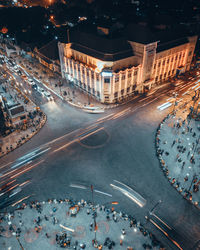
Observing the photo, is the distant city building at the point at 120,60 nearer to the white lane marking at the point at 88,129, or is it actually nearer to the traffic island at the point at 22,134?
the white lane marking at the point at 88,129

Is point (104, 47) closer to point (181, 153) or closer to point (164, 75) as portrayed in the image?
point (164, 75)

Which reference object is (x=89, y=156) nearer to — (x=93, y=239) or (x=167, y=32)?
(x=93, y=239)

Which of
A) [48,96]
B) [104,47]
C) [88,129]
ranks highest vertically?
[104,47]

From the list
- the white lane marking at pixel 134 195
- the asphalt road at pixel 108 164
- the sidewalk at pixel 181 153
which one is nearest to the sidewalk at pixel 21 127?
the asphalt road at pixel 108 164

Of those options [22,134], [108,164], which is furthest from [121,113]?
[22,134]

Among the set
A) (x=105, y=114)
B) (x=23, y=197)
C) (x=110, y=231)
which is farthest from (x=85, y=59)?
(x=110, y=231)
